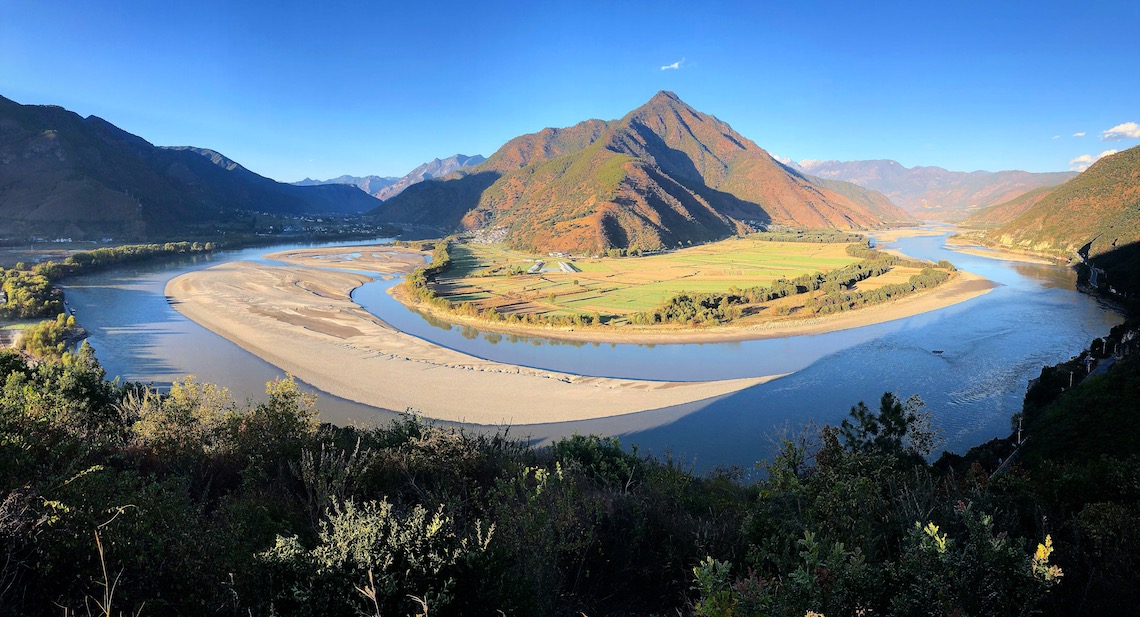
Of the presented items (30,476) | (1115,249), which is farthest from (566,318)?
(1115,249)

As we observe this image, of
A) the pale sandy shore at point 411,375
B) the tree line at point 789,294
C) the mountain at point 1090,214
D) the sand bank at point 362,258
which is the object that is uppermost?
the mountain at point 1090,214

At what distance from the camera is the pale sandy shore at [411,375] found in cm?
2758

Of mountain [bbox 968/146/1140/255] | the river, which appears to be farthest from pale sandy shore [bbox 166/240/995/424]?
mountain [bbox 968/146/1140/255]

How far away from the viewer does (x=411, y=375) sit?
1258 inches

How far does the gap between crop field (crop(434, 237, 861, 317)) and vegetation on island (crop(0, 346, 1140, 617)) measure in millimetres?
42250

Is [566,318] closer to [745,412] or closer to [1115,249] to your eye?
[745,412]

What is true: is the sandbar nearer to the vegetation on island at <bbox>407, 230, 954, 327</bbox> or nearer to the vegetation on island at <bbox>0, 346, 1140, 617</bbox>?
the vegetation on island at <bbox>407, 230, 954, 327</bbox>

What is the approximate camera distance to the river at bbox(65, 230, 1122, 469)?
2539 centimetres

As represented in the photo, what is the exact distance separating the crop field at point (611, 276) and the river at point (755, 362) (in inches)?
478

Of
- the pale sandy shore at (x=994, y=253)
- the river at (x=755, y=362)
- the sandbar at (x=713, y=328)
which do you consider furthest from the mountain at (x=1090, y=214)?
the sandbar at (x=713, y=328)

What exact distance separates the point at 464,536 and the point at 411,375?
28.4 m

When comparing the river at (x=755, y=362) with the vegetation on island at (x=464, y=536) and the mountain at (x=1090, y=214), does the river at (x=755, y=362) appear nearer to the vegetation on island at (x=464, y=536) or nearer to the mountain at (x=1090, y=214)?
the vegetation on island at (x=464, y=536)

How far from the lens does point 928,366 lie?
34.4 meters

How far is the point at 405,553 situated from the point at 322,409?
25.7 metres
